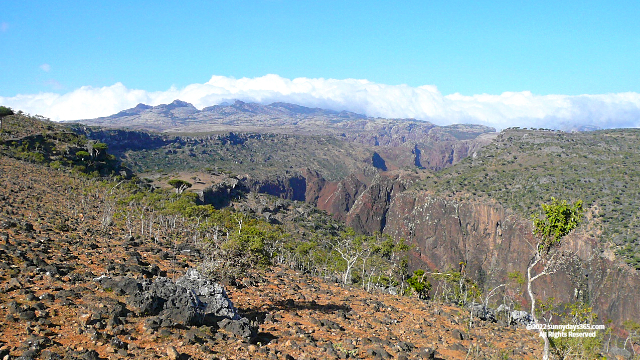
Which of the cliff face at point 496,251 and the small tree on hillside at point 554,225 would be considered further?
the cliff face at point 496,251

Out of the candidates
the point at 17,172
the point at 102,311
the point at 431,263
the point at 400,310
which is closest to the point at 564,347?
the point at 400,310

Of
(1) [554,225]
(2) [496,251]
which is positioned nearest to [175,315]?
(1) [554,225]

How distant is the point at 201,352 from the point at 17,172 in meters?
57.5

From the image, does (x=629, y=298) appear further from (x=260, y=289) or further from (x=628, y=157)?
(x=260, y=289)

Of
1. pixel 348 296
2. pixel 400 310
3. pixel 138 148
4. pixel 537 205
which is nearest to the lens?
Answer: pixel 400 310

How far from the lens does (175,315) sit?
14.5m

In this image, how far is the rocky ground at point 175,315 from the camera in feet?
40.7

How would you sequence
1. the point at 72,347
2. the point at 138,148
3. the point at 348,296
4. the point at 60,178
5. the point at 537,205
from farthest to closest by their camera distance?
the point at 138,148 < the point at 537,205 < the point at 60,178 < the point at 348,296 < the point at 72,347

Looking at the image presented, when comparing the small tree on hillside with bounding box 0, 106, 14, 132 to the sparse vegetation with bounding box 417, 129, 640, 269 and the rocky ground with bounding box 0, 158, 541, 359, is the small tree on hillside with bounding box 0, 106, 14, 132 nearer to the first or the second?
the rocky ground with bounding box 0, 158, 541, 359

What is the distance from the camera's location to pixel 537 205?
302 ft

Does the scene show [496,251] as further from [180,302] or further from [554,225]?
[180,302]

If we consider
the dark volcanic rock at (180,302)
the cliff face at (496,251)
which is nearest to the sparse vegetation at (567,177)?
the cliff face at (496,251)

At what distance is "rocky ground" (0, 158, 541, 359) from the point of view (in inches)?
489

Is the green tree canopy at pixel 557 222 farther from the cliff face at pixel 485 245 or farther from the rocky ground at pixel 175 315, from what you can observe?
the cliff face at pixel 485 245
